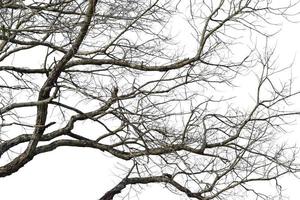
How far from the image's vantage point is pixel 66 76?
1091 centimetres

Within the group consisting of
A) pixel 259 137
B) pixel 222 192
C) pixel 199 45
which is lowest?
pixel 222 192

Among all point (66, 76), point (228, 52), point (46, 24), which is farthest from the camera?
point (66, 76)

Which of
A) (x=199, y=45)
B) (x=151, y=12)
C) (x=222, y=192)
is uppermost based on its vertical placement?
(x=151, y=12)

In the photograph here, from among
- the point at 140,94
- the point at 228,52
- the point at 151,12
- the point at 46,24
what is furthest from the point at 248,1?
the point at 46,24

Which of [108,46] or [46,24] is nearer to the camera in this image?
[46,24]

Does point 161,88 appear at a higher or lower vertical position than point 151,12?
lower

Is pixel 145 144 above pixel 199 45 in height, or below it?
below

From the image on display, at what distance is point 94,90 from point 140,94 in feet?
2.31

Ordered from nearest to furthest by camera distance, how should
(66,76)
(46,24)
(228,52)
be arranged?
1. (46,24)
2. (228,52)
3. (66,76)

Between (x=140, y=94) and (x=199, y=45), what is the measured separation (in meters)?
1.25

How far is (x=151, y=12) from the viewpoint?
408 inches

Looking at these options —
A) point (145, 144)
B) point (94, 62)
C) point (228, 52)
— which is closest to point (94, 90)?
point (94, 62)

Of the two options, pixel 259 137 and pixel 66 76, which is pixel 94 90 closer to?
pixel 66 76

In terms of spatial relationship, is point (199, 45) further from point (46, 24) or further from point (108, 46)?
point (46, 24)
